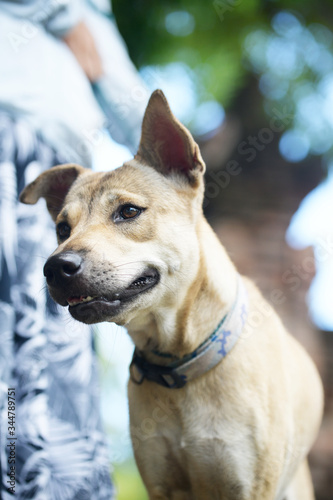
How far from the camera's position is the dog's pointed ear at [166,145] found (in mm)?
1731

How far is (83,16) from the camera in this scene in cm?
234

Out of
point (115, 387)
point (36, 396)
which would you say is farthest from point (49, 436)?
point (115, 387)

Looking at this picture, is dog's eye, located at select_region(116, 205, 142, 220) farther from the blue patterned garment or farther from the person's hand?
the person's hand

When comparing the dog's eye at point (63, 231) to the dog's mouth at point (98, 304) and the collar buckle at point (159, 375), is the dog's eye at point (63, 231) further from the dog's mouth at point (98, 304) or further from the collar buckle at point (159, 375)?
the collar buckle at point (159, 375)

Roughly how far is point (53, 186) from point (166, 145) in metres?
0.59

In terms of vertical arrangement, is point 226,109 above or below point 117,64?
below

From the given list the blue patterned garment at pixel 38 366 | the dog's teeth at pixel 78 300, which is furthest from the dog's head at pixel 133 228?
the blue patterned garment at pixel 38 366

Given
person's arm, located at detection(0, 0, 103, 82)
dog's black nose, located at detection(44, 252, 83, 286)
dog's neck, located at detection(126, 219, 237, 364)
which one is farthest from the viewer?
person's arm, located at detection(0, 0, 103, 82)

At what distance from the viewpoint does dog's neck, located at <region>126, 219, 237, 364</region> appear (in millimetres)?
1842

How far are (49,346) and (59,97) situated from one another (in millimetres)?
1177

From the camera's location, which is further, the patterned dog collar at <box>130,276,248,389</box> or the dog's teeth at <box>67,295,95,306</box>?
the patterned dog collar at <box>130,276,248,389</box>

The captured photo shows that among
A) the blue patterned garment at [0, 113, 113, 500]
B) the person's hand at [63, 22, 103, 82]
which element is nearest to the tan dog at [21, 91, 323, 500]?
the blue patterned garment at [0, 113, 113, 500]

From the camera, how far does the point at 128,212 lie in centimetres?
175

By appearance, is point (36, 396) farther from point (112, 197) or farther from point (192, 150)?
point (192, 150)
